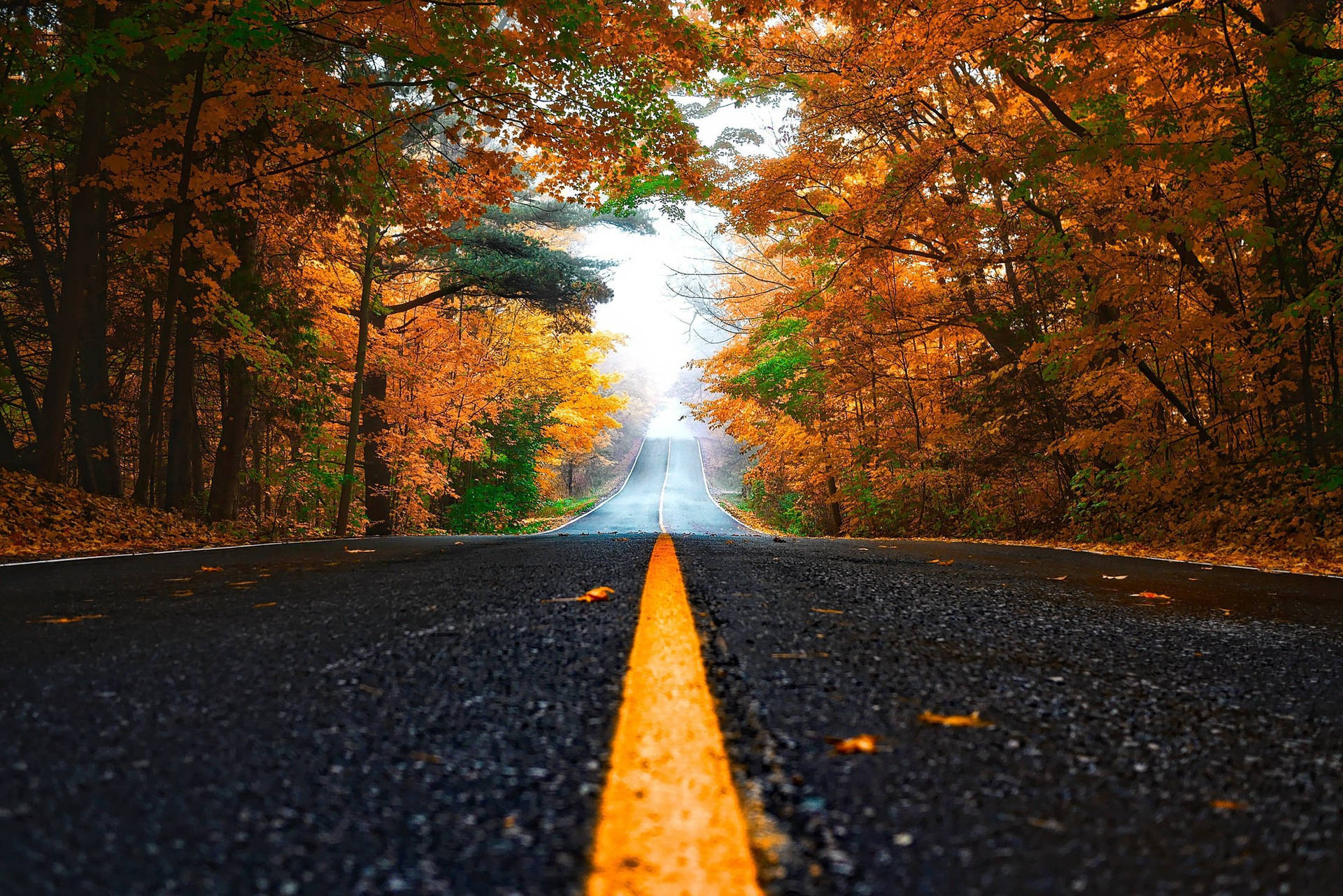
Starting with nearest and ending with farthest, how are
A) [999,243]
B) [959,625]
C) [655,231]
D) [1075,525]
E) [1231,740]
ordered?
[1231,740] → [959,625] → [1075,525] → [999,243] → [655,231]

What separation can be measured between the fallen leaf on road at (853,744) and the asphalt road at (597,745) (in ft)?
0.07

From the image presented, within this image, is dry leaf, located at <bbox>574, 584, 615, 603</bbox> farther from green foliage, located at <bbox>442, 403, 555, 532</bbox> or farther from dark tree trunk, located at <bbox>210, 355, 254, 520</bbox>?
green foliage, located at <bbox>442, 403, 555, 532</bbox>

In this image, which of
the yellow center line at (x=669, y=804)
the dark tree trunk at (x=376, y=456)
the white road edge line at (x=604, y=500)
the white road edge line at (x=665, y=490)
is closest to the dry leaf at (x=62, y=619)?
the yellow center line at (x=669, y=804)

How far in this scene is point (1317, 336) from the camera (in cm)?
768

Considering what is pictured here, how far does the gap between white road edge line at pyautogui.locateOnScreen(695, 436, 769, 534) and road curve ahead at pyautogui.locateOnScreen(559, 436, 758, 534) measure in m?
0.11

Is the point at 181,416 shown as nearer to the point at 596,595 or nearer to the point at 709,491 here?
the point at 596,595

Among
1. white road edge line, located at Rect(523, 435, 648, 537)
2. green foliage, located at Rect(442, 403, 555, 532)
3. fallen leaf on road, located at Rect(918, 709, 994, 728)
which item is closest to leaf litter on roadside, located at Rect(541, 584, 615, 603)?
fallen leaf on road, located at Rect(918, 709, 994, 728)

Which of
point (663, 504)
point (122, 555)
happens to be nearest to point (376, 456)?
point (122, 555)

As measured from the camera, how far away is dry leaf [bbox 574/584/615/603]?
2.60m

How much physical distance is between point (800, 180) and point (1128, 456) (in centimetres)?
646

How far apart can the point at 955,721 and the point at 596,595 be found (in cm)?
156

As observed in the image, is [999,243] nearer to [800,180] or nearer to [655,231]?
[800,180]

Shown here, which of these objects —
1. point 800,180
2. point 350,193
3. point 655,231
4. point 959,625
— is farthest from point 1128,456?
point 655,231

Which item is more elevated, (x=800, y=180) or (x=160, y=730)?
(x=800, y=180)
